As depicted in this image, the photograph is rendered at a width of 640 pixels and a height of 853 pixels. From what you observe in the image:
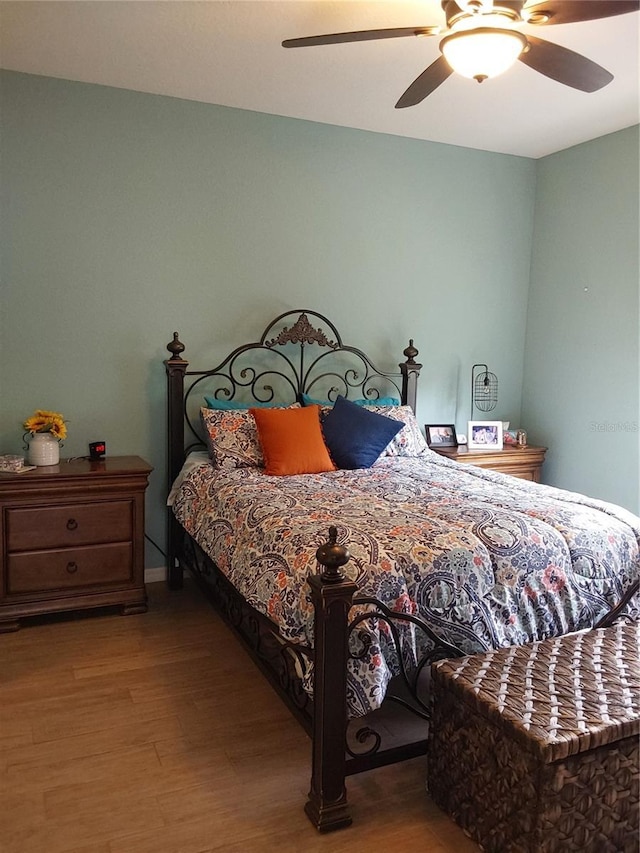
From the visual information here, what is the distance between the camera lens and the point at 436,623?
2193 mm

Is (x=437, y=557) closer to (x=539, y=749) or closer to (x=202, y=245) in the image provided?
(x=539, y=749)

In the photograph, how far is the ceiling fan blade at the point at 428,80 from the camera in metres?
2.47

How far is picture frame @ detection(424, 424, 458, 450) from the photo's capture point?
4613 mm

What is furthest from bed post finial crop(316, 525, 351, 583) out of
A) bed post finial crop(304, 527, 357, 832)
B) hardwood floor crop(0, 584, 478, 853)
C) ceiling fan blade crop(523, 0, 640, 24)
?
ceiling fan blade crop(523, 0, 640, 24)

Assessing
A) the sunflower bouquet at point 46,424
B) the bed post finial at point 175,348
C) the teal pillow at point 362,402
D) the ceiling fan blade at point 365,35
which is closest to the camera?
the ceiling fan blade at point 365,35

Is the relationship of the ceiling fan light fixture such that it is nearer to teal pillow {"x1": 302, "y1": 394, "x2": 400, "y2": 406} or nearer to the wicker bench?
the wicker bench

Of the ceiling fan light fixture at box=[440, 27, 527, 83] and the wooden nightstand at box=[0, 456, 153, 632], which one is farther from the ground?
the ceiling fan light fixture at box=[440, 27, 527, 83]

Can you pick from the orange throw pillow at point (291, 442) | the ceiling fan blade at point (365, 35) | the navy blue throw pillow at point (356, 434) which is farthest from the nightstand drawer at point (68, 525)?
the ceiling fan blade at point (365, 35)

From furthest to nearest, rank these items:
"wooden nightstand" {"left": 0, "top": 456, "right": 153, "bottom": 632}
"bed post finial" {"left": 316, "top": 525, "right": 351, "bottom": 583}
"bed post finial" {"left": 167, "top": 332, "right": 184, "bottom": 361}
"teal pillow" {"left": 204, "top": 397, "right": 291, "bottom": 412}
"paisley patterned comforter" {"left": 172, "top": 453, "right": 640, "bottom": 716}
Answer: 1. "teal pillow" {"left": 204, "top": 397, "right": 291, "bottom": 412}
2. "bed post finial" {"left": 167, "top": 332, "right": 184, "bottom": 361}
3. "wooden nightstand" {"left": 0, "top": 456, "right": 153, "bottom": 632}
4. "paisley patterned comforter" {"left": 172, "top": 453, "right": 640, "bottom": 716}
5. "bed post finial" {"left": 316, "top": 525, "right": 351, "bottom": 583}

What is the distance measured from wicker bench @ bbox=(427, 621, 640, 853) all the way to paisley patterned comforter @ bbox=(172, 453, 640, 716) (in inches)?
7.7

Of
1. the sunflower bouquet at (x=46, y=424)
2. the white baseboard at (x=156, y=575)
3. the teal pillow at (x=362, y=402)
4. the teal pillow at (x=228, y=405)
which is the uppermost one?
the teal pillow at (x=362, y=402)

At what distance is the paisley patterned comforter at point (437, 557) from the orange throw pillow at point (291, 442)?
0.42 meters

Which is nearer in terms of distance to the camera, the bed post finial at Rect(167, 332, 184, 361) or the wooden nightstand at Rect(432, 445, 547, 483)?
the bed post finial at Rect(167, 332, 184, 361)

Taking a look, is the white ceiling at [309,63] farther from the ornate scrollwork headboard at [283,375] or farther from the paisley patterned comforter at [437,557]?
the paisley patterned comforter at [437,557]
